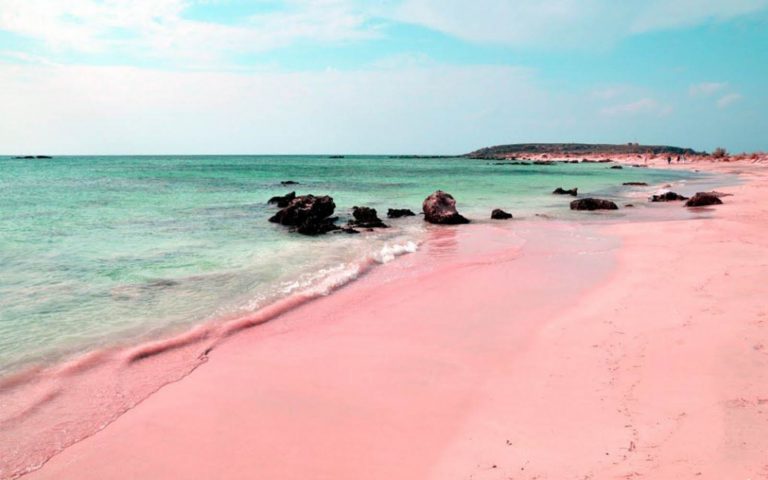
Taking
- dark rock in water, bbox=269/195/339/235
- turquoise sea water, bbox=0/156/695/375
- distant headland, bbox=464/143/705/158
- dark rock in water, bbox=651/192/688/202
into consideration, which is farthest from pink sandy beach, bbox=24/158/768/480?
distant headland, bbox=464/143/705/158

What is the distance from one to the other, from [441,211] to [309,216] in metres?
5.21

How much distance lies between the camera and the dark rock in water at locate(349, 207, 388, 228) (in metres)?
17.6

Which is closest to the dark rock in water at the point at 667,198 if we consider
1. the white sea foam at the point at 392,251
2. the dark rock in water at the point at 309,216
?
the white sea foam at the point at 392,251

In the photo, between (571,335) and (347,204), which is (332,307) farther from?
(347,204)

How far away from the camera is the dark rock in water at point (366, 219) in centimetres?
1762

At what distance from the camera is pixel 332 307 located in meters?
8.30

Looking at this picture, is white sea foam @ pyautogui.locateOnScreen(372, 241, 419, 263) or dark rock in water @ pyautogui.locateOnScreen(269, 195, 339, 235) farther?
dark rock in water @ pyautogui.locateOnScreen(269, 195, 339, 235)

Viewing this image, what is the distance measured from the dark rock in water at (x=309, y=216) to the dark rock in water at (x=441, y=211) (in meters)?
3.94

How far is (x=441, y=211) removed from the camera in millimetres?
18719

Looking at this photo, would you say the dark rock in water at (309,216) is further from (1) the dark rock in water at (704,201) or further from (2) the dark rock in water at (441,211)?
(1) the dark rock in water at (704,201)

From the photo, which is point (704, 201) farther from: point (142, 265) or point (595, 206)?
point (142, 265)

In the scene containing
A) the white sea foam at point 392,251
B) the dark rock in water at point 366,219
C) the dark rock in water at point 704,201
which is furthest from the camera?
the dark rock in water at point 704,201

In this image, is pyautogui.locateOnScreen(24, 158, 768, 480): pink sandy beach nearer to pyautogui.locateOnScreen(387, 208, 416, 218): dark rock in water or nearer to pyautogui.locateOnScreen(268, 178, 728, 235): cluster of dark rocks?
pyautogui.locateOnScreen(268, 178, 728, 235): cluster of dark rocks

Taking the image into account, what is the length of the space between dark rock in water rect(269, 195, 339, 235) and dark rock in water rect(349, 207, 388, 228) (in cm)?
101
